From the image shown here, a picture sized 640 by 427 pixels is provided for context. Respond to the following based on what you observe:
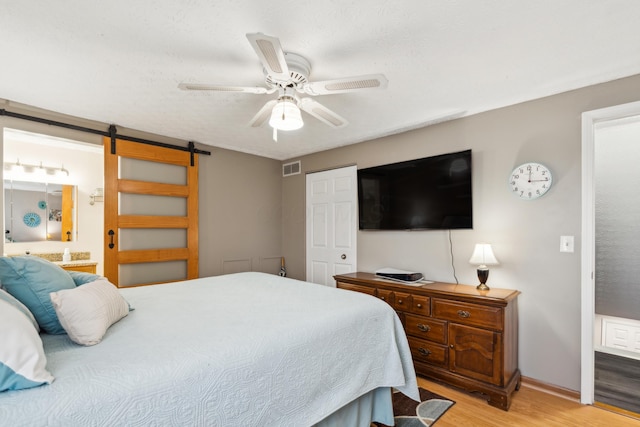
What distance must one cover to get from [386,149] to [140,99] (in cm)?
258

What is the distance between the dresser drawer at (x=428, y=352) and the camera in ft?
8.84

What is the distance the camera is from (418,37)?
1851mm

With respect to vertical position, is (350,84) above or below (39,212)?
above

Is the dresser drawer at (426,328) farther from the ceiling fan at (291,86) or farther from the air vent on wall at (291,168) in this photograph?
the air vent on wall at (291,168)

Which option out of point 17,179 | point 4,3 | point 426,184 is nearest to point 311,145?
point 426,184

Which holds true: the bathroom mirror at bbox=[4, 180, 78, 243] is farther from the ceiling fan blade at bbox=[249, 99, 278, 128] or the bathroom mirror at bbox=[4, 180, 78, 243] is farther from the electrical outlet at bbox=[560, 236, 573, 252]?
the electrical outlet at bbox=[560, 236, 573, 252]

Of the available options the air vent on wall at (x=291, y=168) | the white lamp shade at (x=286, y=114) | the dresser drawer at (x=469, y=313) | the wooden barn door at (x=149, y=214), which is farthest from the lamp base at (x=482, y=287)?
the wooden barn door at (x=149, y=214)

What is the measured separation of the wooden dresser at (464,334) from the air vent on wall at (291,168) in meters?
2.50

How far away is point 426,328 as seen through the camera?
9.17 ft

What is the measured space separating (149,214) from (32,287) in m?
2.45

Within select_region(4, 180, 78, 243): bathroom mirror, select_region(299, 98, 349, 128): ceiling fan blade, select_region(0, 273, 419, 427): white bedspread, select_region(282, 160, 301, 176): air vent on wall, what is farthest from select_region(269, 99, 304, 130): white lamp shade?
select_region(4, 180, 78, 243): bathroom mirror

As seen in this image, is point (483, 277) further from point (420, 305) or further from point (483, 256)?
point (420, 305)

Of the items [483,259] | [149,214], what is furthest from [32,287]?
[483,259]

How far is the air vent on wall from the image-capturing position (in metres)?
4.84
